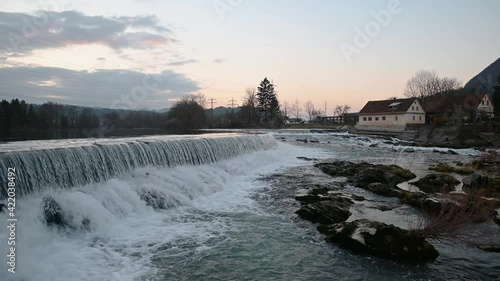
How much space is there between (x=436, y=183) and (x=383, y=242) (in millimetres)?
8169

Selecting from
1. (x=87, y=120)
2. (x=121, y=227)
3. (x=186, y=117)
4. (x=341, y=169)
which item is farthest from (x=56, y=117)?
(x=121, y=227)

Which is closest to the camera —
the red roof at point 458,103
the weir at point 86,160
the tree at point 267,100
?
the weir at point 86,160

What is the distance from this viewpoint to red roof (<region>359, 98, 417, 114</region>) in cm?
5241

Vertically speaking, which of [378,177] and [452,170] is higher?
[378,177]

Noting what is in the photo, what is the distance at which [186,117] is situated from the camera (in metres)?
66.4

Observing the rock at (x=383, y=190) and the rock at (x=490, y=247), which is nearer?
the rock at (x=490, y=247)

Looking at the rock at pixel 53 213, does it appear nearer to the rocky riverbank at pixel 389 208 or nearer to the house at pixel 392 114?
the rocky riverbank at pixel 389 208

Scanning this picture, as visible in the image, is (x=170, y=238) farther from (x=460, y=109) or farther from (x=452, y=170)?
(x=460, y=109)

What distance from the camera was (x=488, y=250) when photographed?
281 inches

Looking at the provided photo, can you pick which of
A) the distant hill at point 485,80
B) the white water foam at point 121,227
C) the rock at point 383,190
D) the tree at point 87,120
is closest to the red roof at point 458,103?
the distant hill at point 485,80

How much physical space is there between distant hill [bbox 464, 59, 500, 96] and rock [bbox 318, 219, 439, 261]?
77.6 metres

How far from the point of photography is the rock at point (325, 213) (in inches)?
364

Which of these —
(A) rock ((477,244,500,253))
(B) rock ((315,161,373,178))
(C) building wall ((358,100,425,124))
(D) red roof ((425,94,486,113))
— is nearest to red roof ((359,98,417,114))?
(C) building wall ((358,100,425,124))

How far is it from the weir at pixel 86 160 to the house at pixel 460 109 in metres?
37.9
